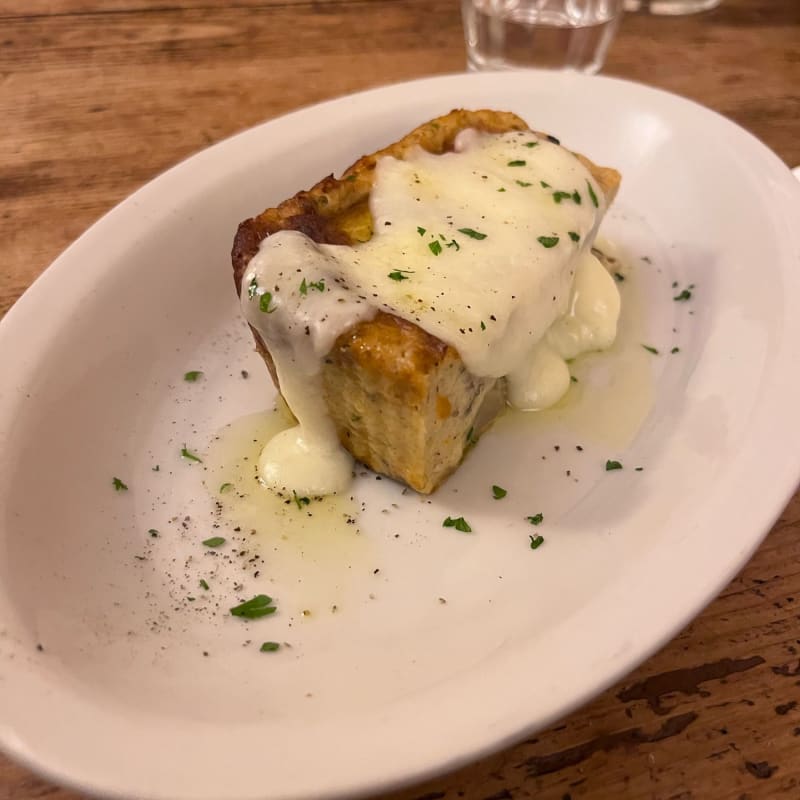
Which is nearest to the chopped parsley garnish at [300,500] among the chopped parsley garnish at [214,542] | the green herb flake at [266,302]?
the chopped parsley garnish at [214,542]

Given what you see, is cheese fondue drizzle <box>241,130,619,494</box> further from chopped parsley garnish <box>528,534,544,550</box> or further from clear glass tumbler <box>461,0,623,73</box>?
clear glass tumbler <box>461,0,623,73</box>

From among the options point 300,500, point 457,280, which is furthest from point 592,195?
point 300,500

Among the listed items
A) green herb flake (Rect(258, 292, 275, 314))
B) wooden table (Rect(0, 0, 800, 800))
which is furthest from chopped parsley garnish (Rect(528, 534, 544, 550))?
green herb flake (Rect(258, 292, 275, 314))

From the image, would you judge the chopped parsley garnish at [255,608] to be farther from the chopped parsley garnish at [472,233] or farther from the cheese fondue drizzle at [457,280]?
the chopped parsley garnish at [472,233]

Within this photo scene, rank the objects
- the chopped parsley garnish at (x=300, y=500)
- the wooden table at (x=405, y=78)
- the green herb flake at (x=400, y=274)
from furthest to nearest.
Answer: the chopped parsley garnish at (x=300, y=500) < the green herb flake at (x=400, y=274) < the wooden table at (x=405, y=78)

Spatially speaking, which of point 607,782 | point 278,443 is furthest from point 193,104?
point 607,782

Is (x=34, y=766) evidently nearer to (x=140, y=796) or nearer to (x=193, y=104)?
(x=140, y=796)
